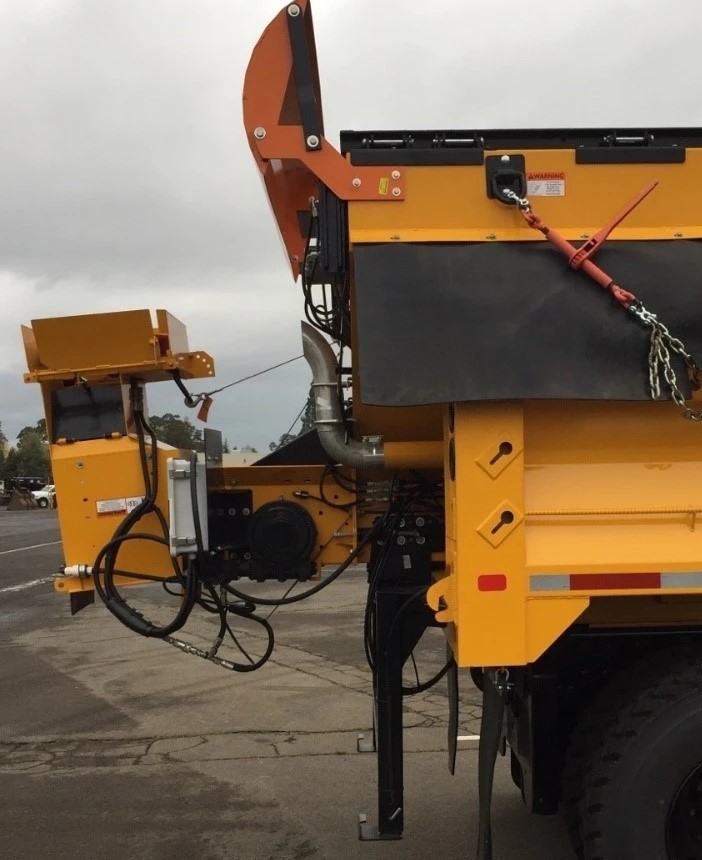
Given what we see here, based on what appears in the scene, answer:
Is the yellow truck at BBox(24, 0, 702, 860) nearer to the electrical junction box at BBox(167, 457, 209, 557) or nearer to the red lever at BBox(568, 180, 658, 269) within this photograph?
the red lever at BBox(568, 180, 658, 269)

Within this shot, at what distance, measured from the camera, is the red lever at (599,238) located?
2.56 metres

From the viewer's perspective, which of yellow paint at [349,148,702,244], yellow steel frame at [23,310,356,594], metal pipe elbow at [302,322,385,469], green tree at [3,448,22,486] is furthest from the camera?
green tree at [3,448,22,486]

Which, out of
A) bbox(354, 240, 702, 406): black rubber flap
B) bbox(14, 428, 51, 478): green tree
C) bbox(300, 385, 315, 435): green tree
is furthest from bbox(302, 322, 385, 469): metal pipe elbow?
bbox(14, 428, 51, 478): green tree

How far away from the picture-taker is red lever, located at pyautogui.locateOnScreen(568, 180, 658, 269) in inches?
101

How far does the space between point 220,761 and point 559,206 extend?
12.9ft

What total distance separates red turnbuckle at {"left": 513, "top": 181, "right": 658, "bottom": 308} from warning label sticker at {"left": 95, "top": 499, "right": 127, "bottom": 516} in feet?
6.50

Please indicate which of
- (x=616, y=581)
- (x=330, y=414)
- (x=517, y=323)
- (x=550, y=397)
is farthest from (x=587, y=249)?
(x=330, y=414)

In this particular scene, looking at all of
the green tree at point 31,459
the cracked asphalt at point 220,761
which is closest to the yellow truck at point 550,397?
the cracked asphalt at point 220,761

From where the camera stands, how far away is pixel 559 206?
264 cm

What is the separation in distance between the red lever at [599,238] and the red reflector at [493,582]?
981 millimetres

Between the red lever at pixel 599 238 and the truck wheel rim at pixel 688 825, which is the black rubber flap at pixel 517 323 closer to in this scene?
the red lever at pixel 599 238

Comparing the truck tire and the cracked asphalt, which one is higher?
the truck tire

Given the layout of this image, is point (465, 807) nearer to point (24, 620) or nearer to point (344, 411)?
point (344, 411)

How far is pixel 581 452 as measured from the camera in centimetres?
266
